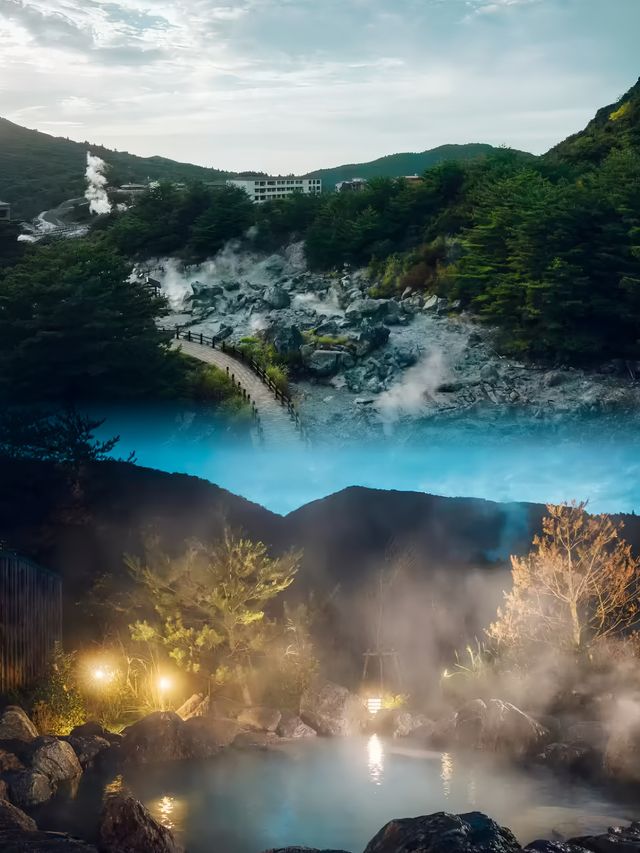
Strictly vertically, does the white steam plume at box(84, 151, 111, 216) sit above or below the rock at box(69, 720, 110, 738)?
above

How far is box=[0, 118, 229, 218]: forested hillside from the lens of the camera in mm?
130125

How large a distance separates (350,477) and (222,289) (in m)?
26.7

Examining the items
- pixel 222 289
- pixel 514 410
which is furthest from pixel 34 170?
pixel 514 410

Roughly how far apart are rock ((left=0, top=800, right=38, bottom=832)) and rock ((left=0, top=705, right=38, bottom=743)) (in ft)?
15.3

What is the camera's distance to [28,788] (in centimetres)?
1880

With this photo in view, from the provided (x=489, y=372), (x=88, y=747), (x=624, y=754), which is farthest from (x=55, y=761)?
(x=489, y=372)

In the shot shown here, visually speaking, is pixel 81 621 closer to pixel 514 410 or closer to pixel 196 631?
pixel 196 631

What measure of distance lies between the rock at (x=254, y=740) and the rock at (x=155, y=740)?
134 cm

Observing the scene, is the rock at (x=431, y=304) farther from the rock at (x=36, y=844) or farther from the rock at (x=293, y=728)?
the rock at (x=36, y=844)

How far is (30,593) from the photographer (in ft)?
79.9

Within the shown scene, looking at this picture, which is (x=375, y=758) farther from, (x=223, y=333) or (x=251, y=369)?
(x=223, y=333)

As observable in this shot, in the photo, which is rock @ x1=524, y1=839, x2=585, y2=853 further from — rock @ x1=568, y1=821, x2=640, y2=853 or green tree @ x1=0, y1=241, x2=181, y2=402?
green tree @ x1=0, y1=241, x2=181, y2=402

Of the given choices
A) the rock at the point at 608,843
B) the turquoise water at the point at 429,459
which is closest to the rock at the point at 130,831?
the rock at the point at 608,843

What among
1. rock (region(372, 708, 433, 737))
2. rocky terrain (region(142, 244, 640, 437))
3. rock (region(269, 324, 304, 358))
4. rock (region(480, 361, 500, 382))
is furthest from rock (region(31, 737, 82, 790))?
rock (region(480, 361, 500, 382))
